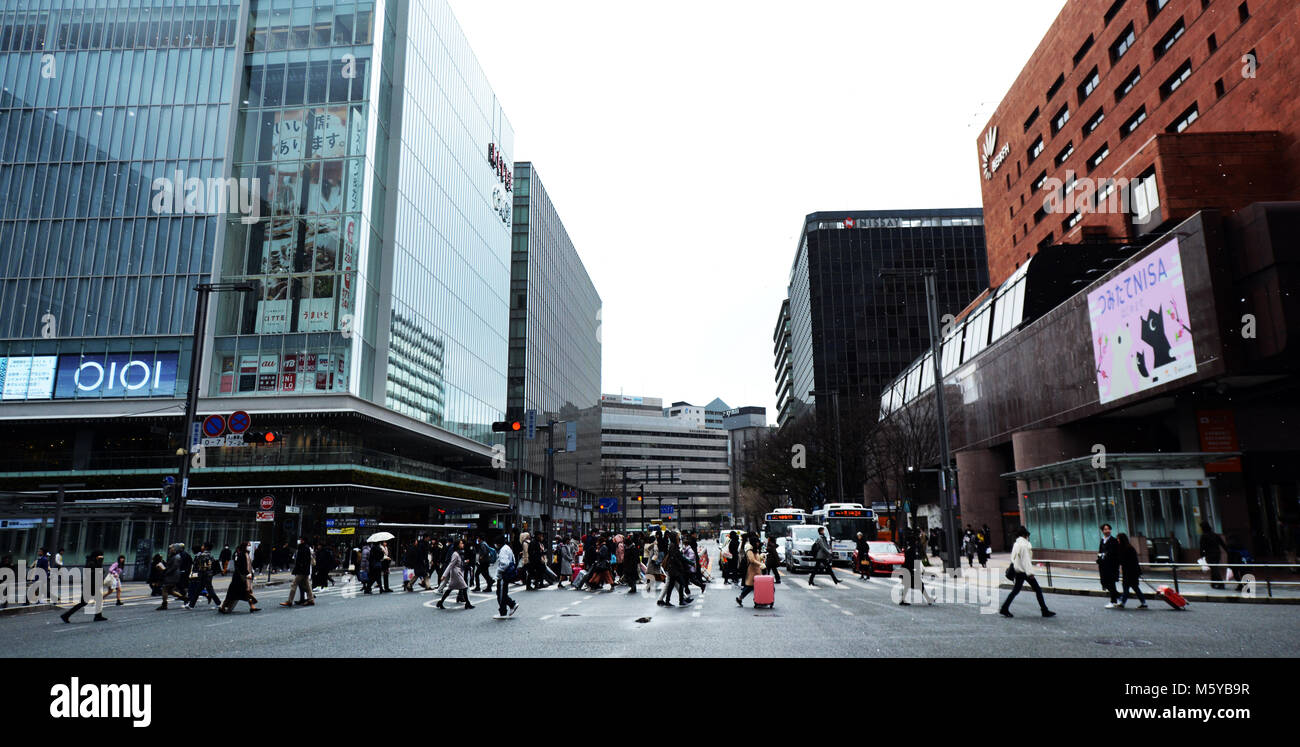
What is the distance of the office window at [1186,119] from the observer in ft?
127

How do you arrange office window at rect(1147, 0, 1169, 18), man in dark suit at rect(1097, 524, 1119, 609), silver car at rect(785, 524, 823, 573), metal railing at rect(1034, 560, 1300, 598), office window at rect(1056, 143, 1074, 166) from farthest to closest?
office window at rect(1056, 143, 1074, 166) → office window at rect(1147, 0, 1169, 18) → silver car at rect(785, 524, 823, 573) → metal railing at rect(1034, 560, 1300, 598) → man in dark suit at rect(1097, 524, 1119, 609)

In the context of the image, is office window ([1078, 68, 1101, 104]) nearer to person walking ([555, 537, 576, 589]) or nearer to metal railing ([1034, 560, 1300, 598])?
metal railing ([1034, 560, 1300, 598])

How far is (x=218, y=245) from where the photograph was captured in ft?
161

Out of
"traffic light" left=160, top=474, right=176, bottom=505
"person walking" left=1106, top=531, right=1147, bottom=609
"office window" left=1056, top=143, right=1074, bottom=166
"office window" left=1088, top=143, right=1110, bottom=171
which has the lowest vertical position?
"person walking" left=1106, top=531, right=1147, bottom=609

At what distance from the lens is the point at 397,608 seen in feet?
62.7

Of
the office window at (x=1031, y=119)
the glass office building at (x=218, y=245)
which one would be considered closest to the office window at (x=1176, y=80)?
the office window at (x=1031, y=119)

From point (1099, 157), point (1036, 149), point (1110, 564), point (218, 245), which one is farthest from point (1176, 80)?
point (218, 245)

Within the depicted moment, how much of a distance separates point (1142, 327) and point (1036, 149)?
111ft

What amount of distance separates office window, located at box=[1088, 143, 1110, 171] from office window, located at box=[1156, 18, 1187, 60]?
644 cm

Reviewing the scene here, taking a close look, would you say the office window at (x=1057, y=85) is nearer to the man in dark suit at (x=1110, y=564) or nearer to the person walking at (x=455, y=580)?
the man in dark suit at (x=1110, y=564)

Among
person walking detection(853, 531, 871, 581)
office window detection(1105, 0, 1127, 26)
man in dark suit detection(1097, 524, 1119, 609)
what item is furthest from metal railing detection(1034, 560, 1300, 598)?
office window detection(1105, 0, 1127, 26)

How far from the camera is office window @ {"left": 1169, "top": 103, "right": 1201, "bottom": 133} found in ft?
127

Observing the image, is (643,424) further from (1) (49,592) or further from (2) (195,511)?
(1) (49,592)

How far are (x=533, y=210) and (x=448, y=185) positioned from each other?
29.2m
